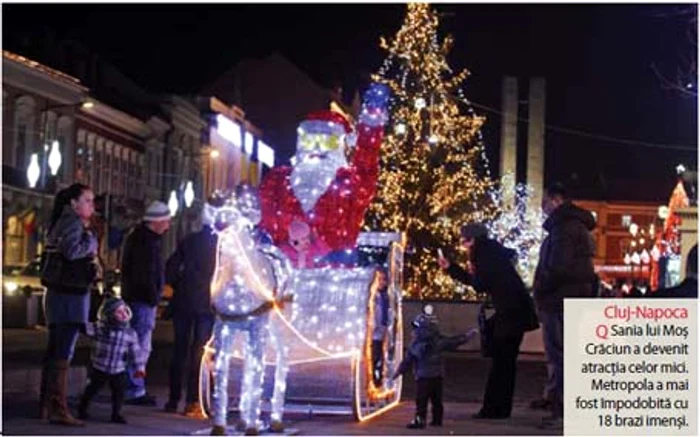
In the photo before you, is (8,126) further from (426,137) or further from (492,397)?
(492,397)

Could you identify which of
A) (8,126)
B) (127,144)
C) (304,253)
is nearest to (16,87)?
(8,126)

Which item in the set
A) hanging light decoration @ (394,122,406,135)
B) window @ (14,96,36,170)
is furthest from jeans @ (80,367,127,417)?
window @ (14,96,36,170)

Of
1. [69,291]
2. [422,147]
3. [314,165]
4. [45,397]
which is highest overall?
[422,147]

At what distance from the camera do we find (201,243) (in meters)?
11.1

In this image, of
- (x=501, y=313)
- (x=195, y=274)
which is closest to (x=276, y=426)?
(x=195, y=274)

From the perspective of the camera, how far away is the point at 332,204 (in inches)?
→ 464

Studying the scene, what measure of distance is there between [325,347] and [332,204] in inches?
66.1

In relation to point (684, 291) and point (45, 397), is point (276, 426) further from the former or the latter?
point (684, 291)

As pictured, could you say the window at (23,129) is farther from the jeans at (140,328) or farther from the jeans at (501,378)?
the jeans at (501,378)

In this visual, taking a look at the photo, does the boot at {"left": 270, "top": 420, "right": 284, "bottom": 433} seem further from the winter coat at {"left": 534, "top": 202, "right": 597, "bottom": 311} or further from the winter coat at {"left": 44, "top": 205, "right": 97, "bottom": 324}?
the winter coat at {"left": 534, "top": 202, "right": 597, "bottom": 311}

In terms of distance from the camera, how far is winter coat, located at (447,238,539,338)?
1112cm
